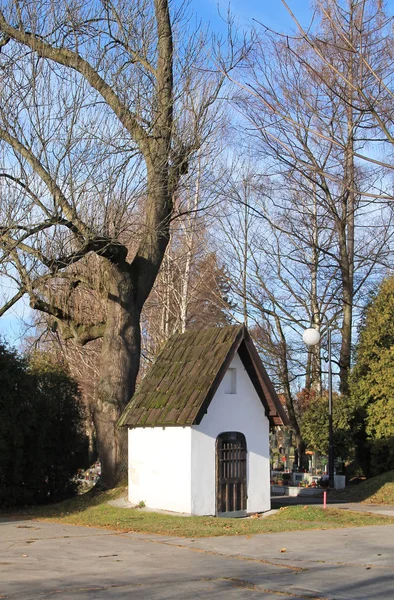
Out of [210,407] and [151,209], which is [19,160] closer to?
[151,209]

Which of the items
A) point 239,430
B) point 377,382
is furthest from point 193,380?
point 377,382

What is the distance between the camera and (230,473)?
65.8 feet

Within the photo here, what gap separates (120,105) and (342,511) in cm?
1207

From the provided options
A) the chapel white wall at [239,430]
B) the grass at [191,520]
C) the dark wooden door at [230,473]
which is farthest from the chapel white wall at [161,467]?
the dark wooden door at [230,473]

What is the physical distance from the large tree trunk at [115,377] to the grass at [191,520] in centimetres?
125

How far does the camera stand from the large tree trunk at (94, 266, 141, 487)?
22500 millimetres

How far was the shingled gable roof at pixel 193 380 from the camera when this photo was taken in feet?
63.8

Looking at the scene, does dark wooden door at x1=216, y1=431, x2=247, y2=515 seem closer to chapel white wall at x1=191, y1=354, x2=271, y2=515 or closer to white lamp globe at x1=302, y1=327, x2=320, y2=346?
chapel white wall at x1=191, y1=354, x2=271, y2=515

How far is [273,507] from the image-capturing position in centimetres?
Result: 2189

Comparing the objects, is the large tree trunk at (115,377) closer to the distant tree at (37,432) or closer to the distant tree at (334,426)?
the distant tree at (37,432)

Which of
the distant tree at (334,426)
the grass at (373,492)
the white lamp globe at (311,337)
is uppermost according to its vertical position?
the white lamp globe at (311,337)

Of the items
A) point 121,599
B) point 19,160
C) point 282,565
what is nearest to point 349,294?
point 19,160

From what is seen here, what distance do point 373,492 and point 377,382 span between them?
16.0 feet

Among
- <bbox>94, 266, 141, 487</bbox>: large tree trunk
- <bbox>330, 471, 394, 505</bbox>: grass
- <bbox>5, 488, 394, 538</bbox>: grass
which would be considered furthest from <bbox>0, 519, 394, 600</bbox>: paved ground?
<bbox>330, 471, 394, 505</bbox>: grass
